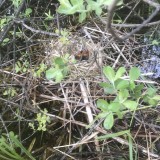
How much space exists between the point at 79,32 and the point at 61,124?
2.19 feet

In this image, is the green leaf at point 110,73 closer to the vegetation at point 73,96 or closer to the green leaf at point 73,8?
the vegetation at point 73,96

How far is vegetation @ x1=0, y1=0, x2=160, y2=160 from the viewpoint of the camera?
1416 millimetres

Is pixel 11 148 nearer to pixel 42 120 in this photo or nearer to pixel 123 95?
pixel 42 120

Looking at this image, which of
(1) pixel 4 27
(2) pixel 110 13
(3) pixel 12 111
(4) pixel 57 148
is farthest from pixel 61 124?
(2) pixel 110 13

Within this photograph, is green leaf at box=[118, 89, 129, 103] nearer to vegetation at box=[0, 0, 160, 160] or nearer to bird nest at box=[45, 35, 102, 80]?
vegetation at box=[0, 0, 160, 160]

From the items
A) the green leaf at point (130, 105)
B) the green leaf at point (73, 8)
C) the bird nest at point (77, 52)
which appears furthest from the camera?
the bird nest at point (77, 52)

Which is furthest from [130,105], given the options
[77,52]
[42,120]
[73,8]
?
[77,52]

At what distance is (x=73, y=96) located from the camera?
5.40 ft

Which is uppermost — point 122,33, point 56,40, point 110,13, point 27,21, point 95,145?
point 110,13

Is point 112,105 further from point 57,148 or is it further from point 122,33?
point 122,33

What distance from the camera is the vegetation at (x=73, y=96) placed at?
1416 millimetres

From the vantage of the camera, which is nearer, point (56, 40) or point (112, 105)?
point (112, 105)

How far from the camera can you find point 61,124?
5.22ft

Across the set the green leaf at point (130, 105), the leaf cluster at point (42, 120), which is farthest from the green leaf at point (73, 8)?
the leaf cluster at point (42, 120)
